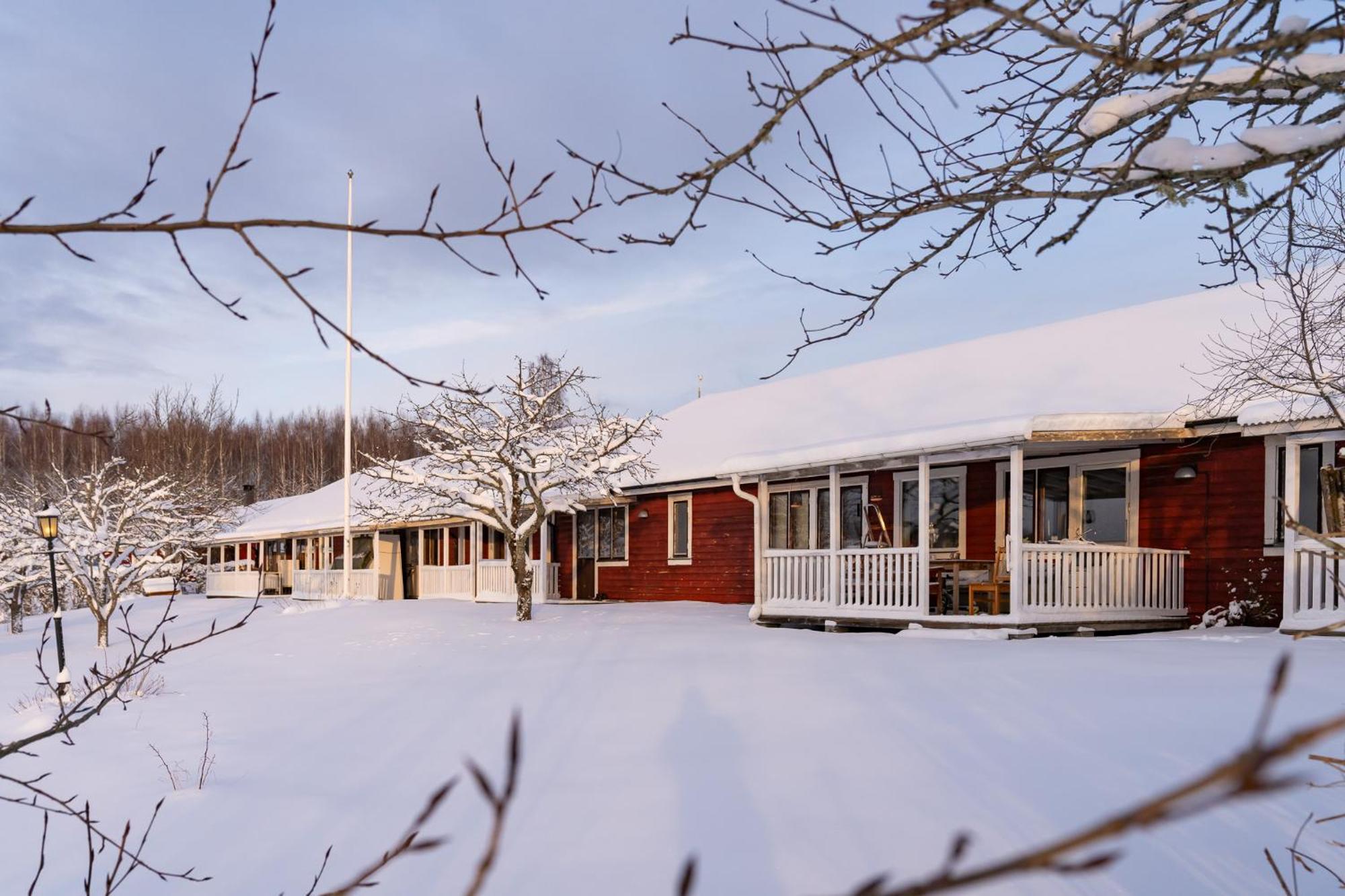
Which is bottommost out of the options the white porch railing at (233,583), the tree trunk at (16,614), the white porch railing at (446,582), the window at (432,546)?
the white porch railing at (233,583)

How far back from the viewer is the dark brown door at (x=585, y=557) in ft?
76.5

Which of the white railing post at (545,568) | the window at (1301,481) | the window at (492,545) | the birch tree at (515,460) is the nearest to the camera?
the window at (1301,481)

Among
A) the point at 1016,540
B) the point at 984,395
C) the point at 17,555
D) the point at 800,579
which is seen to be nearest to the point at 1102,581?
the point at 1016,540

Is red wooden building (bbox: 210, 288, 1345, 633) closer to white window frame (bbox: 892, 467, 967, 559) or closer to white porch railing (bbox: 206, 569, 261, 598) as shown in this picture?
white window frame (bbox: 892, 467, 967, 559)

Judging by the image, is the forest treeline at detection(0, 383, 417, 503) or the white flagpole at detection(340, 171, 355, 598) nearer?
the white flagpole at detection(340, 171, 355, 598)

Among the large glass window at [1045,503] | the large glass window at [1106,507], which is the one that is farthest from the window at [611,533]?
the large glass window at [1106,507]

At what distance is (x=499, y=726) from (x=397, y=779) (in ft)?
4.05

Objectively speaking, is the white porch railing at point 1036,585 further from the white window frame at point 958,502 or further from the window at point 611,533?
the window at point 611,533

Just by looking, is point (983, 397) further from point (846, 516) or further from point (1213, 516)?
point (1213, 516)

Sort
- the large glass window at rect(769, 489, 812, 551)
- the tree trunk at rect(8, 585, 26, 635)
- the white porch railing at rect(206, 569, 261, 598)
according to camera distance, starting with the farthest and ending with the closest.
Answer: the white porch railing at rect(206, 569, 261, 598) → the tree trunk at rect(8, 585, 26, 635) → the large glass window at rect(769, 489, 812, 551)

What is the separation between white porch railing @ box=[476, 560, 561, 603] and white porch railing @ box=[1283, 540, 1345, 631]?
47.9ft

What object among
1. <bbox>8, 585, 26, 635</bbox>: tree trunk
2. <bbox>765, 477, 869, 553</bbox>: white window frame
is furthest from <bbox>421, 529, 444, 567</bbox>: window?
<bbox>765, 477, 869, 553</bbox>: white window frame

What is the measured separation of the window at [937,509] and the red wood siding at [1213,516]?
2.90 meters

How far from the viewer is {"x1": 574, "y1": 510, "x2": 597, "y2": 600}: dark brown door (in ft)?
76.5
